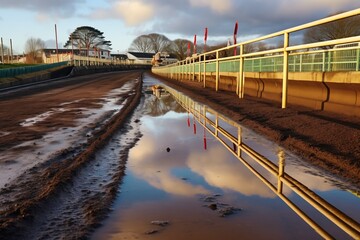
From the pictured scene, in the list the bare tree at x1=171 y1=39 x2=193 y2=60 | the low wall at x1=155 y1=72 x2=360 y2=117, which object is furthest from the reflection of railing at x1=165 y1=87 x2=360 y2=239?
the bare tree at x1=171 y1=39 x2=193 y2=60

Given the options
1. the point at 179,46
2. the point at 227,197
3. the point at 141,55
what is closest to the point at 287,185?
the point at 227,197

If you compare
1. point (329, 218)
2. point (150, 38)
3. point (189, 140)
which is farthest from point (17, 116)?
point (150, 38)

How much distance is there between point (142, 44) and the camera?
153m

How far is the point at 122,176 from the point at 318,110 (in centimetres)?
Result: 516

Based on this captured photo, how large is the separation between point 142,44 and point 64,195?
153 metres

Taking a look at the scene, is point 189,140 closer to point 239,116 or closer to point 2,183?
point 239,116

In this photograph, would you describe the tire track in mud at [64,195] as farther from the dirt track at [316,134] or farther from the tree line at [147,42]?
the tree line at [147,42]

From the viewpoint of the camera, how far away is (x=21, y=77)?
31.0m

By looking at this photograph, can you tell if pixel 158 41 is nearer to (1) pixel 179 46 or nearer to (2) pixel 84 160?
(1) pixel 179 46

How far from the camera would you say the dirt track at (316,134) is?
165 inches

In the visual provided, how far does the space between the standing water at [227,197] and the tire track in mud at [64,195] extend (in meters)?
0.16

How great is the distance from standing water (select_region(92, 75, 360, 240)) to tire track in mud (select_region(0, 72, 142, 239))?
16 centimetres

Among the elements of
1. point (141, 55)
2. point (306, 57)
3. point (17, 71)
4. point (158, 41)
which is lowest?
point (17, 71)

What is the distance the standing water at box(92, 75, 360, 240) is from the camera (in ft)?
8.72
